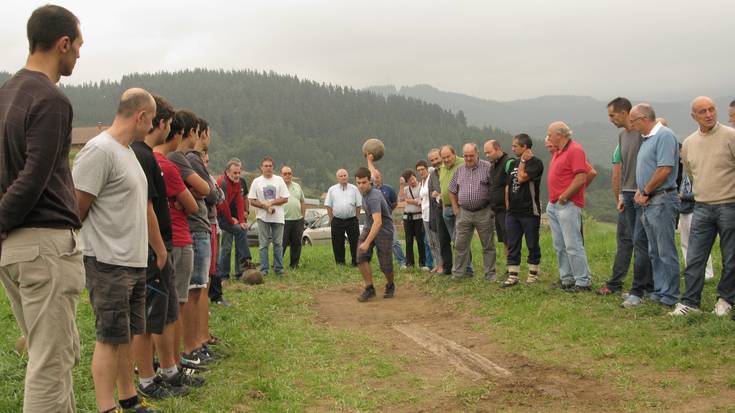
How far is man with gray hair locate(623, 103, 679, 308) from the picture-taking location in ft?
24.0

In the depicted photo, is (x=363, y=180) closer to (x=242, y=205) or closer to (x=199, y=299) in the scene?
(x=242, y=205)

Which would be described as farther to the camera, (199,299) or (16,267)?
(199,299)

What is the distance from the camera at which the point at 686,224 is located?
916 cm

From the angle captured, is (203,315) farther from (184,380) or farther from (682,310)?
(682,310)

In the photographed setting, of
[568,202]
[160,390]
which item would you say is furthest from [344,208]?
[160,390]

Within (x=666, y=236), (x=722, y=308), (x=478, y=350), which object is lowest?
(x=478, y=350)

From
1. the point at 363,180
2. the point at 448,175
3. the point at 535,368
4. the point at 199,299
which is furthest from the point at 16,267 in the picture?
the point at 448,175

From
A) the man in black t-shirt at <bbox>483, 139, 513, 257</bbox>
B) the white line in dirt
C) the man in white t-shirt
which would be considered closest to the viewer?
the white line in dirt

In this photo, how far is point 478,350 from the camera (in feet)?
21.4

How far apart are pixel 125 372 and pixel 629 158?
20.8 feet

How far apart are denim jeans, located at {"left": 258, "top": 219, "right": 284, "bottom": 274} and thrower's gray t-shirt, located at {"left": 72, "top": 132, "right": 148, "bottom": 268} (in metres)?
8.53

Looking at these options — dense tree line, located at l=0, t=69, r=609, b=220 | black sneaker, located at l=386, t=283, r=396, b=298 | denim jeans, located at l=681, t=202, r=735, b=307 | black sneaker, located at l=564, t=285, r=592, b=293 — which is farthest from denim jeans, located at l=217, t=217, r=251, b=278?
dense tree line, located at l=0, t=69, r=609, b=220

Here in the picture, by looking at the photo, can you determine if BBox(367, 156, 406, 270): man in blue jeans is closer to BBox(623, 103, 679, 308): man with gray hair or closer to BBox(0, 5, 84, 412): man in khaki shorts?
BBox(623, 103, 679, 308): man with gray hair

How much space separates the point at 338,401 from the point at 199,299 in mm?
1979
